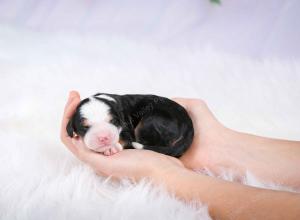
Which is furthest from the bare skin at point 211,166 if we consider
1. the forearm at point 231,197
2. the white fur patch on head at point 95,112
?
the white fur patch on head at point 95,112

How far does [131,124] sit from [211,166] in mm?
358

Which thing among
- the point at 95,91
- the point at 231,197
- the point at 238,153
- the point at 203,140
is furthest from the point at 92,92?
the point at 231,197

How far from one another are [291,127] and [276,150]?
47 cm

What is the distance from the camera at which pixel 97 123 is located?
5.13 ft

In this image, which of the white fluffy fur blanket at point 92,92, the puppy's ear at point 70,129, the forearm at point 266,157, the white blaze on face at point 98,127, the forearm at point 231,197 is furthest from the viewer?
the forearm at point 266,157

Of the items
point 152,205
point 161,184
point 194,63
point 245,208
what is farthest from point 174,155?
point 194,63

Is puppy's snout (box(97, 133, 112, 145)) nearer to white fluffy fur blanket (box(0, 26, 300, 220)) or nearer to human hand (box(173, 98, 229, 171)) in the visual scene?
white fluffy fur blanket (box(0, 26, 300, 220))

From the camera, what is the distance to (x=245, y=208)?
1250 millimetres

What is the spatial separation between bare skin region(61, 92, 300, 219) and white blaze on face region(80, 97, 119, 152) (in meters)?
0.07

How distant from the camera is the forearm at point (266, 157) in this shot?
5.79 feet

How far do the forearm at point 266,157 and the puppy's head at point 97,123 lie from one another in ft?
1.69

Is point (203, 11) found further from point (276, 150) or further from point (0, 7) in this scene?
point (276, 150)

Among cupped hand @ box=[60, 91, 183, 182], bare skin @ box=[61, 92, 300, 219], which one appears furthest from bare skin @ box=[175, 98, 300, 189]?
cupped hand @ box=[60, 91, 183, 182]

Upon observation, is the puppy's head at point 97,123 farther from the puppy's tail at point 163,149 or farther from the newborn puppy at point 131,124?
the puppy's tail at point 163,149
